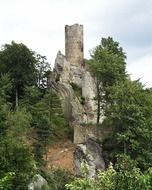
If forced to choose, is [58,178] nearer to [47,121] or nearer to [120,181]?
[47,121]

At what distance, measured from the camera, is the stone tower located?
2729 inches

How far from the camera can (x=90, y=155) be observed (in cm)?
5341

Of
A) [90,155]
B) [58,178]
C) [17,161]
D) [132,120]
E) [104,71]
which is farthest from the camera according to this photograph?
[104,71]

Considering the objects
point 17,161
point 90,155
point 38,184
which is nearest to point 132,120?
point 90,155

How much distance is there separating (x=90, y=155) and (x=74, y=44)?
19134 millimetres

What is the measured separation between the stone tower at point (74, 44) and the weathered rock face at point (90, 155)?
15870mm

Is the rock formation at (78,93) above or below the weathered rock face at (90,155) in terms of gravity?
above

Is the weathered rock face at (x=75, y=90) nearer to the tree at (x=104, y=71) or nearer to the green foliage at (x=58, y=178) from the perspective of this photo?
the tree at (x=104, y=71)

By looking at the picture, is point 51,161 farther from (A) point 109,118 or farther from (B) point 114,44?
(B) point 114,44

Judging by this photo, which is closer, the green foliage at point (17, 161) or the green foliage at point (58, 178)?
the green foliage at point (17, 161)

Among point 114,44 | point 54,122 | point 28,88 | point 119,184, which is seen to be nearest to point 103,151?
point 54,122

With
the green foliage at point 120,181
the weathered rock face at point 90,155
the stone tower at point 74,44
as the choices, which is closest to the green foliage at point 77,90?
the stone tower at point 74,44

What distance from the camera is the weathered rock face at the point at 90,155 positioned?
2076 inches

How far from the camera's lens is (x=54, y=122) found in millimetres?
58469
